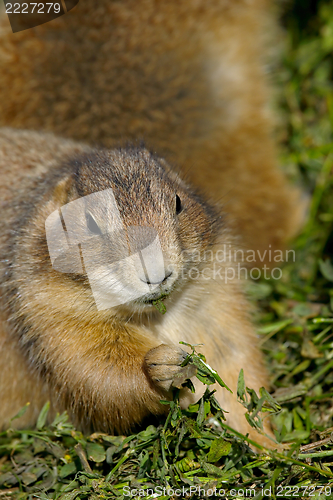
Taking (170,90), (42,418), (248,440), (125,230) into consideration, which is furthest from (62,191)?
(170,90)

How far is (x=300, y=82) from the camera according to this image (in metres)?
Result: 6.11

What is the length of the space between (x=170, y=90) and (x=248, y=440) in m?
3.34

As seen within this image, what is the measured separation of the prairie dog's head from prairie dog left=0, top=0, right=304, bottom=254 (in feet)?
4.43

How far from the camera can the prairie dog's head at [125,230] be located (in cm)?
261

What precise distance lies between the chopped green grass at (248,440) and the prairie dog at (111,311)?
17 cm

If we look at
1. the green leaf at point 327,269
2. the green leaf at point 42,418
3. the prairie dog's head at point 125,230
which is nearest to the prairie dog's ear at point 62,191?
the prairie dog's head at point 125,230

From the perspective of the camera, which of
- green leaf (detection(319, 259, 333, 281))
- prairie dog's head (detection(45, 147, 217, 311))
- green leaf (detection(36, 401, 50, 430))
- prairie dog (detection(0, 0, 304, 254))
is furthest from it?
prairie dog (detection(0, 0, 304, 254))

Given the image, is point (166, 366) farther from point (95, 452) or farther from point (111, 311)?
point (95, 452)

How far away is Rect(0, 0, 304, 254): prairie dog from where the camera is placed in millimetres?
4570

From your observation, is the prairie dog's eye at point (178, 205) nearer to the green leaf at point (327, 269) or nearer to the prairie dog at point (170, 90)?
the prairie dog at point (170, 90)

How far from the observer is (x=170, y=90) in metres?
4.85

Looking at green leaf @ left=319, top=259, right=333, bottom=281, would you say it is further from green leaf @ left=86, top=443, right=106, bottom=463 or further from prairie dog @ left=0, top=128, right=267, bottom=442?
green leaf @ left=86, top=443, right=106, bottom=463

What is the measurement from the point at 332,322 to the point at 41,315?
2370 millimetres

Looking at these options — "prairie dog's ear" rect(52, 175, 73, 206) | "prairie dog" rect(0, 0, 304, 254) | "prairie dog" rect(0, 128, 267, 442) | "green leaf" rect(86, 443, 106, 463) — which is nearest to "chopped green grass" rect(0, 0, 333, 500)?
"green leaf" rect(86, 443, 106, 463)
